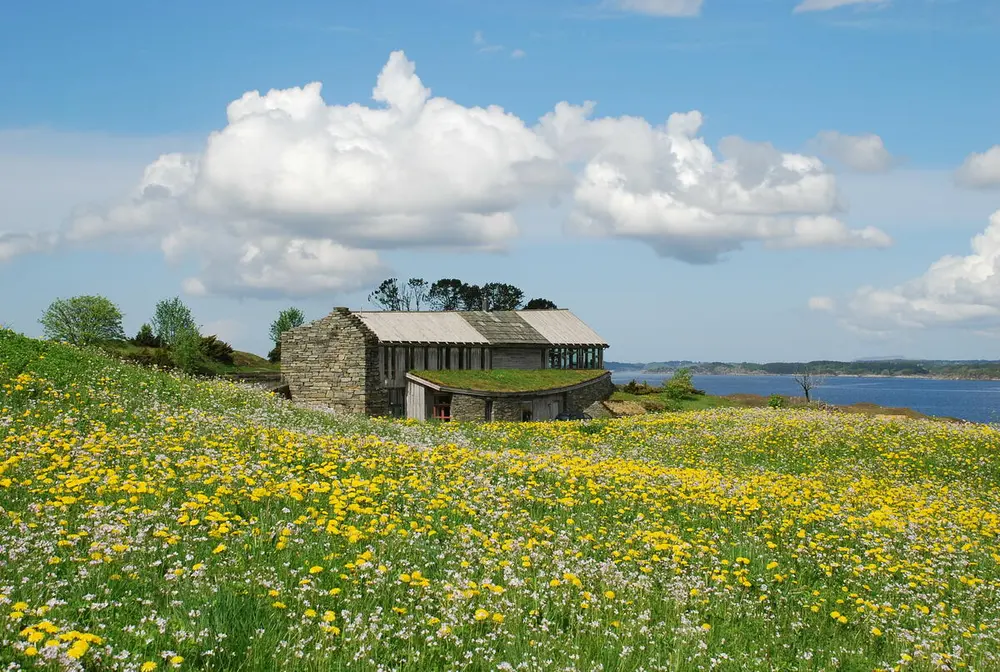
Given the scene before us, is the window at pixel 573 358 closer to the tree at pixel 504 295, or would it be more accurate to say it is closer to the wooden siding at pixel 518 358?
the wooden siding at pixel 518 358

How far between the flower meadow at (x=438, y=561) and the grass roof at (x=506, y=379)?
2731 centimetres

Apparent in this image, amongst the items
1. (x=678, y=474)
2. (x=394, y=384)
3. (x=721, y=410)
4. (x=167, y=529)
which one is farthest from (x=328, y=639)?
(x=394, y=384)

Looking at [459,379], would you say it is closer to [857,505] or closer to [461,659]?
[857,505]

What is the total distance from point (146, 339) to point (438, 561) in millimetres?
82828

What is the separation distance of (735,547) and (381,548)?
562 cm

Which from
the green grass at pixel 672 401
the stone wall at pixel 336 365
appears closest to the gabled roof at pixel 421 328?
the stone wall at pixel 336 365

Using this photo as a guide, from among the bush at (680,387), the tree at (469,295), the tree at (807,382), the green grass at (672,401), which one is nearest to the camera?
the green grass at (672,401)

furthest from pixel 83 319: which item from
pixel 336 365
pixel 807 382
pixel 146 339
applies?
pixel 807 382

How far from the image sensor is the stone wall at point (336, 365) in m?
46.8

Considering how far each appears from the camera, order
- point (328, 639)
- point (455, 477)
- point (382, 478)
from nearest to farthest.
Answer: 1. point (328, 639)
2. point (382, 478)
3. point (455, 477)

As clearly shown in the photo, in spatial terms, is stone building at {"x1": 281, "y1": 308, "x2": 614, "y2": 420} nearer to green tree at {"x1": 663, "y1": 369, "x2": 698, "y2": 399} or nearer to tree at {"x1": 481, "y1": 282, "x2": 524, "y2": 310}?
green tree at {"x1": 663, "y1": 369, "x2": 698, "y2": 399}

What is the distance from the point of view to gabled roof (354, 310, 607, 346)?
50.0 meters

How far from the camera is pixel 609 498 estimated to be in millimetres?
14359

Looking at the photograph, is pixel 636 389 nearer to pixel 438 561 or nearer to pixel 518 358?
pixel 518 358
